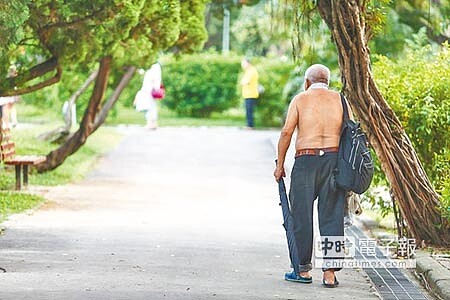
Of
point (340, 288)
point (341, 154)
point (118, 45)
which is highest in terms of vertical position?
point (118, 45)

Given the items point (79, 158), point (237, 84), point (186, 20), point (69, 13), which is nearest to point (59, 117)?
point (237, 84)

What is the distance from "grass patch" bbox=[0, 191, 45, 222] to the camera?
15.1 meters

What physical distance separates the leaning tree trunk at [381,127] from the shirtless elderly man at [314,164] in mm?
1681

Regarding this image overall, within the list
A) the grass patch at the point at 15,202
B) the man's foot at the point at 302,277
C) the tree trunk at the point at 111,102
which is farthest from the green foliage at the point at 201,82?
the man's foot at the point at 302,277

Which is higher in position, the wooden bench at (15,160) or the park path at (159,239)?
the wooden bench at (15,160)

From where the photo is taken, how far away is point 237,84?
121 ft

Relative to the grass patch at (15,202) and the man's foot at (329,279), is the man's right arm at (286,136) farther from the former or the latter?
the grass patch at (15,202)

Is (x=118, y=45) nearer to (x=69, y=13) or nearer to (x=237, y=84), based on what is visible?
(x=69, y=13)

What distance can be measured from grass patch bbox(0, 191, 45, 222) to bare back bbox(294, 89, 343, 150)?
5.64m

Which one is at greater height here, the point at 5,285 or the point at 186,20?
the point at 186,20

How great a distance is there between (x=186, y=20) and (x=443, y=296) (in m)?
9.18

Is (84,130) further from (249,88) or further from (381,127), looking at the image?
(249,88)

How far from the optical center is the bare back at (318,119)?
9766 mm

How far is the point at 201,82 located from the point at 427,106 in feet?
78.9
